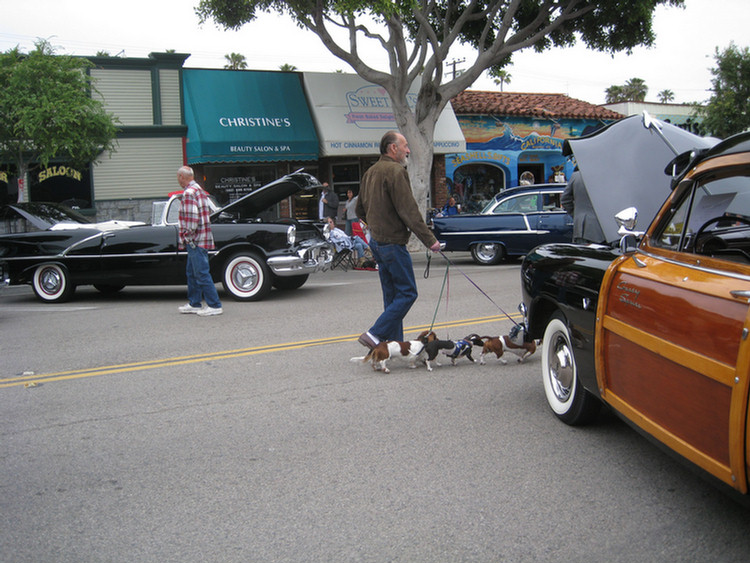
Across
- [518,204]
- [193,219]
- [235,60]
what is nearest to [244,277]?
[193,219]

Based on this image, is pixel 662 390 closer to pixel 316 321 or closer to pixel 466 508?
pixel 466 508

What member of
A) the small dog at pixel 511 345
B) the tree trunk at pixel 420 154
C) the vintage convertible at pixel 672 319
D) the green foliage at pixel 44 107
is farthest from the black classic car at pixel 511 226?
the vintage convertible at pixel 672 319

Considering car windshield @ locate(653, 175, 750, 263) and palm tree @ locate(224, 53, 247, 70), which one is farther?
palm tree @ locate(224, 53, 247, 70)

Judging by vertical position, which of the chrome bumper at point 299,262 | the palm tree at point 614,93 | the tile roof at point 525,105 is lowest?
the chrome bumper at point 299,262

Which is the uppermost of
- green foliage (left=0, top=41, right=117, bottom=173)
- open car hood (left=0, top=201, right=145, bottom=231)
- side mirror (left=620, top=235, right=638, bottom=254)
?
green foliage (left=0, top=41, right=117, bottom=173)

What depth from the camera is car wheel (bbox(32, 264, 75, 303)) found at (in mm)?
10562

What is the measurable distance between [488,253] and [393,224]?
9.28m

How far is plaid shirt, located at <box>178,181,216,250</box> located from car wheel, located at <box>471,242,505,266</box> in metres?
7.43

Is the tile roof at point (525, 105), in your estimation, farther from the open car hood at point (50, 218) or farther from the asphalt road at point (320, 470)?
the asphalt road at point (320, 470)

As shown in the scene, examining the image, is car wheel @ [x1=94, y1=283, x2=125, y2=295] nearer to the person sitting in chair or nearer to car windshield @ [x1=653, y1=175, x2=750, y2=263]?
the person sitting in chair

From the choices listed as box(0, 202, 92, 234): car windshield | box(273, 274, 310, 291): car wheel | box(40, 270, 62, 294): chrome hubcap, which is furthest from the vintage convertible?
box(0, 202, 92, 234): car windshield

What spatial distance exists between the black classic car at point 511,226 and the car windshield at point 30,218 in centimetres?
747

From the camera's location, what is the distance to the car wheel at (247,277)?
10.0 metres

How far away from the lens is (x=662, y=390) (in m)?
2.98
